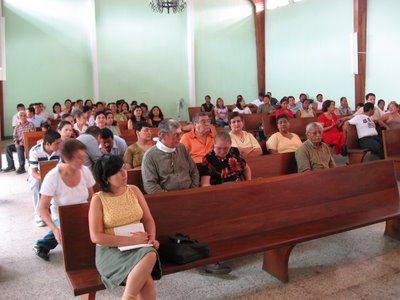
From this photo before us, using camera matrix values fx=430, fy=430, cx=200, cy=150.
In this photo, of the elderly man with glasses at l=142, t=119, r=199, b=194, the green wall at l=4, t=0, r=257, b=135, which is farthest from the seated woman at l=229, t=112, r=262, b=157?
the green wall at l=4, t=0, r=257, b=135

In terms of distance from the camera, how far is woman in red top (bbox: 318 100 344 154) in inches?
285

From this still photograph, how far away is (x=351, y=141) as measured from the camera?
6.98 meters

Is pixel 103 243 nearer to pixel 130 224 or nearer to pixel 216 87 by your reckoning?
pixel 130 224

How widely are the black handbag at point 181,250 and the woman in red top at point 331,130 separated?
501 centimetres

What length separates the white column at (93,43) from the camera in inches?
474

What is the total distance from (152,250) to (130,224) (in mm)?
235

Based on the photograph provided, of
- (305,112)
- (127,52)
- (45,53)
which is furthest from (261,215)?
(127,52)

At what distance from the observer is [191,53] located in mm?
13594

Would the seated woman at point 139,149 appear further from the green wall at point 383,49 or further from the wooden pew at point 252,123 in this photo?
the green wall at point 383,49

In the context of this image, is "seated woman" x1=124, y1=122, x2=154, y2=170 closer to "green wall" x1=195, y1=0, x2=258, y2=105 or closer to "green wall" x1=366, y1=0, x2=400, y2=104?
"green wall" x1=366, y1=0, x2=400, y2=104

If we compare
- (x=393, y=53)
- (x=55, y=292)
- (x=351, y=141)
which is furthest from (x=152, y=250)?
(x=393, y=53)

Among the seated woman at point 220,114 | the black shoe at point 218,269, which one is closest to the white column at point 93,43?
the seated woman at point 220,114

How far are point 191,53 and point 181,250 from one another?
11626 millimetres

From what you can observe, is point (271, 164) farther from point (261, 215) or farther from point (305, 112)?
point (305, 112)
